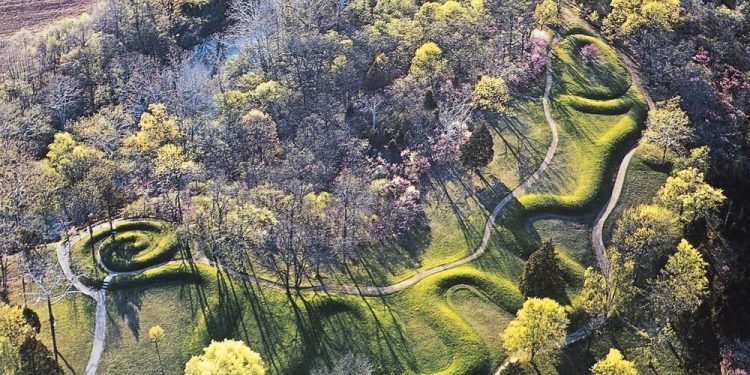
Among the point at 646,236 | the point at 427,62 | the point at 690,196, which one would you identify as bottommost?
the point at 646,236

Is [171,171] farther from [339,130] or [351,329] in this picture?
[351,329]

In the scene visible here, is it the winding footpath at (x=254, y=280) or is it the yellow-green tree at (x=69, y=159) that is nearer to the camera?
the winding footpath at (x=254, y=280)

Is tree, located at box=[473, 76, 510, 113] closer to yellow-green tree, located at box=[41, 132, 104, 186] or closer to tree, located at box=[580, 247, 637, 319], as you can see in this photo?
tree, located at box=[580, 247, 637, 319]

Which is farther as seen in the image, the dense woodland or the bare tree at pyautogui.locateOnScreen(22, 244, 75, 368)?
the dense woodland

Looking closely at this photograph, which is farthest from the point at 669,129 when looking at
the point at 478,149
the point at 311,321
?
the point at 311,321

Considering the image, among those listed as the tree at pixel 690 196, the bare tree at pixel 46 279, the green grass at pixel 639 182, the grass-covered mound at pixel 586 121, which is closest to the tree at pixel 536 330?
the green grass at pixel 639 182

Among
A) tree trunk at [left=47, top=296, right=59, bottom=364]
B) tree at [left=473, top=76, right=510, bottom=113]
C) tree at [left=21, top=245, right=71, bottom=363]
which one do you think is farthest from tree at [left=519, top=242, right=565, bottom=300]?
tree at [left=21, top=245, right=71, bottom=363]

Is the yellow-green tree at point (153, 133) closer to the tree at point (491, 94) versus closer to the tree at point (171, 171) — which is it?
the tree at point (171, 171)
